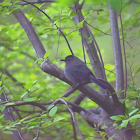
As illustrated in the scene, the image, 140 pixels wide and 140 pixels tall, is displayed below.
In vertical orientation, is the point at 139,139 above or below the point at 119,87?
below

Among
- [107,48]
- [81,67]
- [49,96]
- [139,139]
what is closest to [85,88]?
[81,67]

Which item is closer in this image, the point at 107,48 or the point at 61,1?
the point at 61,1

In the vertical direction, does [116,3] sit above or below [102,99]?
above

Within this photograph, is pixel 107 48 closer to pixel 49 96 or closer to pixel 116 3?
pixel 49 96

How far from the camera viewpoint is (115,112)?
3.60 feet

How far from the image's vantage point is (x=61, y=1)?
0.80ft

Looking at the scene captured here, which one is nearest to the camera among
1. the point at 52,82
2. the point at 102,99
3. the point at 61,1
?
the point at 61,1

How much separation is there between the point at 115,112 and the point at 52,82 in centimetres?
116

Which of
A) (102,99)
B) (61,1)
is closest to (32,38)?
(102,99)

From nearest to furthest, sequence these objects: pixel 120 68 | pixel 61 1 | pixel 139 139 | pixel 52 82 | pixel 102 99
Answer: pixel 61 1, pixel 139 139, pixel 102 99, pixel 120 68, pixel 52 82

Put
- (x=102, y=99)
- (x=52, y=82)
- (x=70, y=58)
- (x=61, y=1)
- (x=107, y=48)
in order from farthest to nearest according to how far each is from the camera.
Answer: (x=107, y=48)
(x=52, y=82)
(x=70, y=58)
(x=102, y=99)
(x=61, y=1)

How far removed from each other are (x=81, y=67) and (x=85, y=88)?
285 mm

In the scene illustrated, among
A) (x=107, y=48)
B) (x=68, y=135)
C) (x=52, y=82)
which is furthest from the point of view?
(x=107, y=48)

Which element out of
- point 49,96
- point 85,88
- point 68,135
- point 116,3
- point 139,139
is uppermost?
point 116,3
